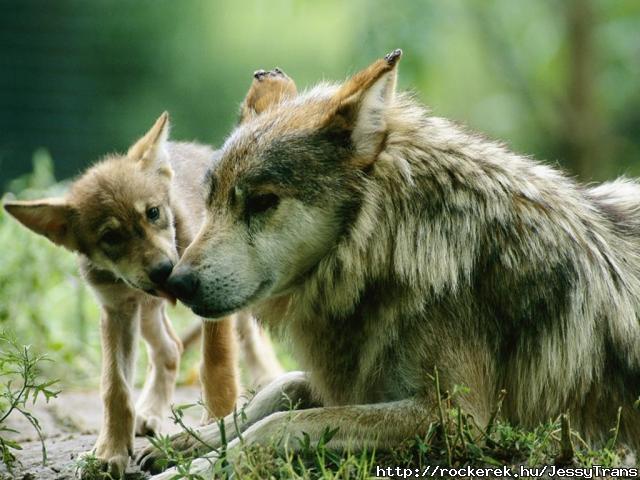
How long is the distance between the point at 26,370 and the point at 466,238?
1831mm

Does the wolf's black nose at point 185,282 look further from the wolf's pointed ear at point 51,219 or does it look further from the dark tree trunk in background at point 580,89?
the dark tree trunk in background at point 580,89

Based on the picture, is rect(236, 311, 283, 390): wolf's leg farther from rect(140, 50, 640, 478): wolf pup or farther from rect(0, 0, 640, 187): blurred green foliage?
rect(0, 0, 640, 187): blurred green foliage

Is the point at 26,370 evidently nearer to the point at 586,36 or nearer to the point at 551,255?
the point at 551,255

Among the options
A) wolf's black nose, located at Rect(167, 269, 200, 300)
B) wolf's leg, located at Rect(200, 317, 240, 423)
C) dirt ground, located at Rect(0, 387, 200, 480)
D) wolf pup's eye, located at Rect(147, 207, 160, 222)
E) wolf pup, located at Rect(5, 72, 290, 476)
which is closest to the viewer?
wolf's black nose, located at Rect(167, 269, 200, 300)

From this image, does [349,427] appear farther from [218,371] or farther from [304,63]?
[304,63]

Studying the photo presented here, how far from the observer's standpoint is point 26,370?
414 cm

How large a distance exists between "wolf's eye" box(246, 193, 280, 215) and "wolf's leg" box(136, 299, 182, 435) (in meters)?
1.40

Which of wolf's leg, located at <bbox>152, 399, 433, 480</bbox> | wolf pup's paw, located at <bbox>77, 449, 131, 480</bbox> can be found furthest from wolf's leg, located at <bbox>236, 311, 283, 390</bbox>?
wolf's leg, located at <bbox>152, 399, 433, 480</bbox>

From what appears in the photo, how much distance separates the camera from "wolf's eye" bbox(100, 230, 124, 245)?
193 inches

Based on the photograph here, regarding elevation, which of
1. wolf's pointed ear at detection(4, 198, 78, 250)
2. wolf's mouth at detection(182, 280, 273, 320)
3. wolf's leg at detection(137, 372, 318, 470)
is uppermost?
wolf's pointed ear at detection(4, 198, 78, 250)

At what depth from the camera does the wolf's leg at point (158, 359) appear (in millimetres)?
5273

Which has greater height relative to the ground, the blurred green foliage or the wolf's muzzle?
the blurred green foliage

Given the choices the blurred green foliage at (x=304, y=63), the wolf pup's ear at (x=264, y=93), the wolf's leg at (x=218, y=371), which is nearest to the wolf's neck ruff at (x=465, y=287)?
the wolf pup's ear at (x=264, y=93)

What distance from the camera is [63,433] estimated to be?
17.8 ft
